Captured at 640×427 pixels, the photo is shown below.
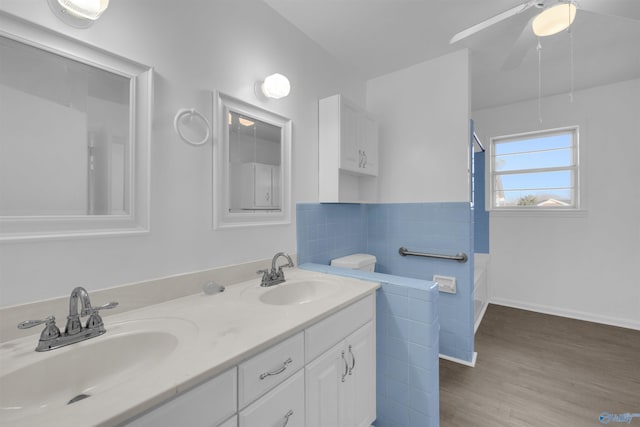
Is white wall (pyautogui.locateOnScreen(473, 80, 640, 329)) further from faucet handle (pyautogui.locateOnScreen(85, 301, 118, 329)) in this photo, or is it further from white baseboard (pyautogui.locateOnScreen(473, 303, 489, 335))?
faucet handle (pyautogui.locateOnScreen(85, 301, 118, 329))

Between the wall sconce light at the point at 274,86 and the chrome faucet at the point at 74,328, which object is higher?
the wall sconce light at the point at 274,86

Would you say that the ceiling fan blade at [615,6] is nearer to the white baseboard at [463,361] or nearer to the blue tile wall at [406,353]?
the blue tile wall at [406,353]

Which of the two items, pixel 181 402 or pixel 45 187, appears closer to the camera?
pixel 181 402

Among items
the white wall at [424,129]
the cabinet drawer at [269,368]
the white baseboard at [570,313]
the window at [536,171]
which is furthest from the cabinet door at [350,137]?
the white baseboard at [570,313]

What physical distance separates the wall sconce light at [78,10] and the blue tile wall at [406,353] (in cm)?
166

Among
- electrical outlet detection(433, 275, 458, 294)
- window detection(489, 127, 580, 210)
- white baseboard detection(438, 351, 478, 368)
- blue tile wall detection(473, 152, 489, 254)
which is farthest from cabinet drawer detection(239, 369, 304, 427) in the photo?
window detection(489, 127, 580, 210)

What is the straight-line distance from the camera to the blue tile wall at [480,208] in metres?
3.69

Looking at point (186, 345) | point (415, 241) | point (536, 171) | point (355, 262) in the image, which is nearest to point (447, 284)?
point (415, 241)

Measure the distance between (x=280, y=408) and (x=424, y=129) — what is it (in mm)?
2298

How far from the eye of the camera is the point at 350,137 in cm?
215

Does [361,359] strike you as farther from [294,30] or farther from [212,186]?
[294,30]

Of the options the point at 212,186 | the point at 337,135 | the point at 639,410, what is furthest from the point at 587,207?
the point at 212,186

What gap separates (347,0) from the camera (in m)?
1.71

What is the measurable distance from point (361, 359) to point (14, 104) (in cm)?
170
